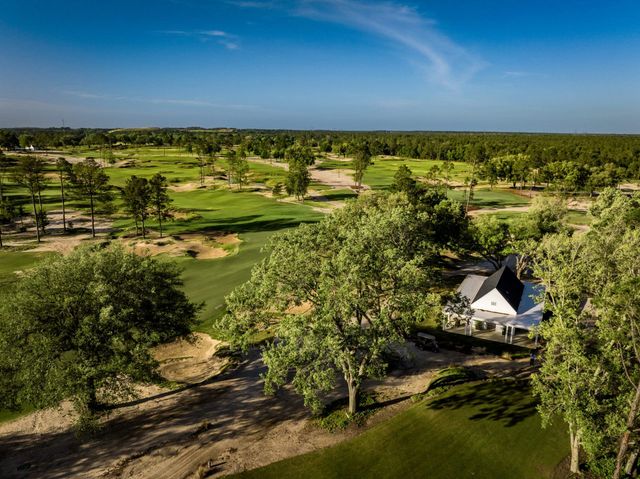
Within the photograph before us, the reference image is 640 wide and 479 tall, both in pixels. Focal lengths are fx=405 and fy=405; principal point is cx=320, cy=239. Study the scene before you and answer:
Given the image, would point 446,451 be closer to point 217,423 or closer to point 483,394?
point 483,394

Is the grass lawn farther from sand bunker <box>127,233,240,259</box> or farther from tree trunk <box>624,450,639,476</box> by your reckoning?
tree trunk <box>624,450,639,476</box>

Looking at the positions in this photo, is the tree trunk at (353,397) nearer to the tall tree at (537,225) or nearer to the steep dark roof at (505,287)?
Result: the steep dark roof at (505,287)

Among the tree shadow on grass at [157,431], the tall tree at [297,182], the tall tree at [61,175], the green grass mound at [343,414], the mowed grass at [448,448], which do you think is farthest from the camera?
the tall tree at [297,182]

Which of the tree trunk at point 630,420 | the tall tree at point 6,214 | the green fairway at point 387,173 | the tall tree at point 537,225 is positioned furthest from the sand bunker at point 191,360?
the green fairway at point 387,173

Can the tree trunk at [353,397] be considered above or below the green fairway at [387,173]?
below

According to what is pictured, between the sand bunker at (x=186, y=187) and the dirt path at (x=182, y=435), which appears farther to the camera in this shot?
the sand bunker at (x=186, y=187)

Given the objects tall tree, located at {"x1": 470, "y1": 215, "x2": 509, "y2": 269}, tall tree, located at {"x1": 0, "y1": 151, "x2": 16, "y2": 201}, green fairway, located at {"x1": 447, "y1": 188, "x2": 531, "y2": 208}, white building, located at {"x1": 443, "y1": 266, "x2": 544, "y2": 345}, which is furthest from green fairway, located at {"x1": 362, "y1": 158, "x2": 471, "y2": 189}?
tall tree, located at {"x1": 0, "y1": 151, "x2": 16, "y2": 201}
